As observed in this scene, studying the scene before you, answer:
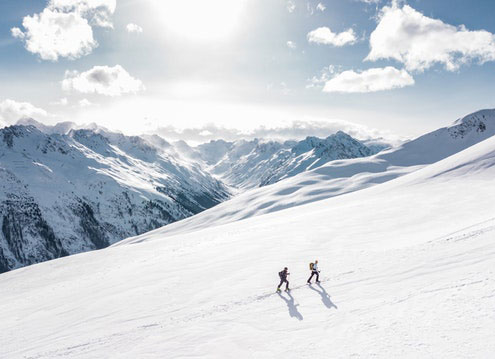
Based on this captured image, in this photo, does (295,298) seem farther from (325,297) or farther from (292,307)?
(325,297)

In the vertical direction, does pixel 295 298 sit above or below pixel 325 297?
above

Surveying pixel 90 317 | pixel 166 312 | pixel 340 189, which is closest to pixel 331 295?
pixel 166 312

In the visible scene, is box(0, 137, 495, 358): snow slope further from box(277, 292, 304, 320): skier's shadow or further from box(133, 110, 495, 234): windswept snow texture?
box(133, 110, 495, 234): windswept snow texture

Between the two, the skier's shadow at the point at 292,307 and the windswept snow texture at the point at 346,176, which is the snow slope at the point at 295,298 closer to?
Result: the skier's shadow at the point at 292,307

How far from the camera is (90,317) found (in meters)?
20.2

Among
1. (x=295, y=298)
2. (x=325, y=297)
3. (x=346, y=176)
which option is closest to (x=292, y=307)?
(x=295, y=298)

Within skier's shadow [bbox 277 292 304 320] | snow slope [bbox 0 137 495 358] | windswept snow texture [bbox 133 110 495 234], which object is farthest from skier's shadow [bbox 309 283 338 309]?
windswept snow texture [bbox 133 110 495 234]

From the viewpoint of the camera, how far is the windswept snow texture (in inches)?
4092

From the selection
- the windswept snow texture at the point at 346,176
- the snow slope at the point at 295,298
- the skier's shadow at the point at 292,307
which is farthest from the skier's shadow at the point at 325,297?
the windswept snow texture at the point at 346,176

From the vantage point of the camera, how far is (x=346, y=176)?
13338 cm

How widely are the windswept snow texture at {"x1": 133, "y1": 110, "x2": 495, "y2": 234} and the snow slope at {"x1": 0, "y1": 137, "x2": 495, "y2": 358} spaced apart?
2590 inches

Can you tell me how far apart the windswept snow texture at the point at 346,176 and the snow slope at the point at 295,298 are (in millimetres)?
65783

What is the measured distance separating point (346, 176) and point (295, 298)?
122m

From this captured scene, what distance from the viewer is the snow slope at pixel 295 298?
39.8 feet
